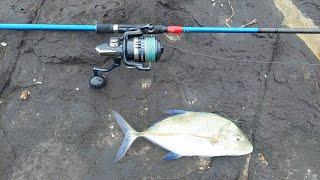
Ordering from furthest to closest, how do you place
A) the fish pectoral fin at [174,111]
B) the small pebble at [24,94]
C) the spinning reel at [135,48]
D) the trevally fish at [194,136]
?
the small pebble at [24,94], the fish pectoral fin at [174,111], the trevally fish at [194,136], the spinning reel at [135,48]

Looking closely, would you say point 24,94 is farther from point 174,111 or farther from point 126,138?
point 174,111

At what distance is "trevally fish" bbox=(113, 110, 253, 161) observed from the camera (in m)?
4.87

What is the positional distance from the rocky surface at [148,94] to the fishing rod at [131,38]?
0.84 ft

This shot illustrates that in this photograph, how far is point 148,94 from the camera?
5.20 m

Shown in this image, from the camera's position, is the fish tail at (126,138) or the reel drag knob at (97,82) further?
Answer: the reel drag knob at (97,82)

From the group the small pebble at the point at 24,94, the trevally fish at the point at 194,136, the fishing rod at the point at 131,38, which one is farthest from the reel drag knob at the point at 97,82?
the small pebble at the point at 24,94

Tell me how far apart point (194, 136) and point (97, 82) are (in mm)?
1020

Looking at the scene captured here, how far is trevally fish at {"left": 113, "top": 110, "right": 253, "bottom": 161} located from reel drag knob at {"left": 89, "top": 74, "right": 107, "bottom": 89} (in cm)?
39

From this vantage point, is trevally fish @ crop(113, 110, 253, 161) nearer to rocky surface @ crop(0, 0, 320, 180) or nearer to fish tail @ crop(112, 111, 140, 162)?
fish tail @ crop(112, 111, 140, 162)

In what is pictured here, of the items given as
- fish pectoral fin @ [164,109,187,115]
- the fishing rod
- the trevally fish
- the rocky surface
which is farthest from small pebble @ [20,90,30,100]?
fish pectoral fin @ [164,109,187,115]

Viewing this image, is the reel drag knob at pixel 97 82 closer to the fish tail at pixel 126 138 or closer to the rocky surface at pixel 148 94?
the rocky surface at pixel 148 94

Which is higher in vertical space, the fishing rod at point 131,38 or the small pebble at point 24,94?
the fishing rod at point 131,38

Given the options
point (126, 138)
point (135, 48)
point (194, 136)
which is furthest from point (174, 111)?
point (135, 48)

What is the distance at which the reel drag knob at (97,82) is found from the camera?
5.10 meters
